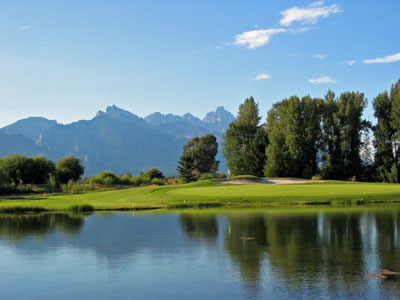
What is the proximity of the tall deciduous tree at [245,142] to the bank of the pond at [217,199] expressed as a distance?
30401 mm

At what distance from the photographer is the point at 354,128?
7538 cm

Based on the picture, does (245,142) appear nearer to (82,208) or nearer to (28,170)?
(28,170)

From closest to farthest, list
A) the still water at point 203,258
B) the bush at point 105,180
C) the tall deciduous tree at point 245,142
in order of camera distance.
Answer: the still water at point 203,258 < the bush at point 105,180 < the tall deciduous tree at point 245,142

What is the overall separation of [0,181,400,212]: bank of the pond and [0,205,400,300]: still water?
10401 millimetres

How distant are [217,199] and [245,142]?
42339 millimetres

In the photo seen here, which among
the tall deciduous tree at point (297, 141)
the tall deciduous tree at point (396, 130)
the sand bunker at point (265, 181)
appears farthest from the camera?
the tall deciduous tree at point (297, 141)

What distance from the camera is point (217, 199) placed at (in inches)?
1697

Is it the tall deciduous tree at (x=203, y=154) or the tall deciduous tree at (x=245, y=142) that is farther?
the tall deciduous tree at (x=203, y=154)

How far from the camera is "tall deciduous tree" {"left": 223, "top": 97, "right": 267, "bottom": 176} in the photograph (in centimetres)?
8112

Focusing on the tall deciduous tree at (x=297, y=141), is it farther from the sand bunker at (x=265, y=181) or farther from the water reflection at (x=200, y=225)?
the water reflection at (x=200, y=225)

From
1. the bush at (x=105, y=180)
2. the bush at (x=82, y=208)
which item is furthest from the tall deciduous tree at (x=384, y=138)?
the bush at (x=82, y=208)

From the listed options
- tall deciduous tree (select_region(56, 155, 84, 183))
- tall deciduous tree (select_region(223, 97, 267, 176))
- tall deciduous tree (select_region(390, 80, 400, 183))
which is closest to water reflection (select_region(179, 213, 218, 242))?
tall deciduous tree (select_region(223, 97, 267, 176))

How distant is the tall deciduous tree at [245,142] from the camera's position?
266ft

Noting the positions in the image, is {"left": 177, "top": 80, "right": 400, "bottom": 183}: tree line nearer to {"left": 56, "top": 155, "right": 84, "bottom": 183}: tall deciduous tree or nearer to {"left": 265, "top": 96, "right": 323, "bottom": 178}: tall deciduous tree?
{"left": 265, "top": 96, "right": 323, "bottom": 178}: tall deciduous tree
